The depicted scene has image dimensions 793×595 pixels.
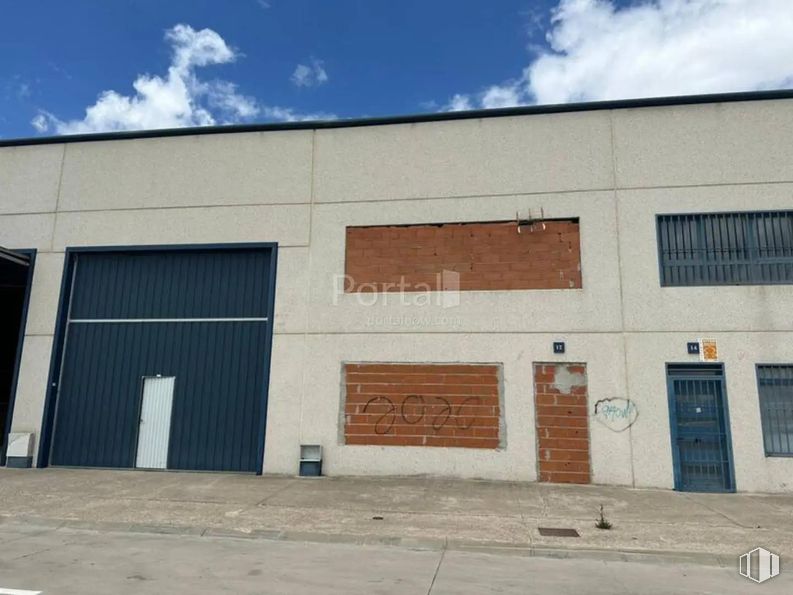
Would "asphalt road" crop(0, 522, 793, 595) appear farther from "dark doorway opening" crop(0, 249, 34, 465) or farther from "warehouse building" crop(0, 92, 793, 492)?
"dark doorway opening" crop(0, 249, 34, 465)

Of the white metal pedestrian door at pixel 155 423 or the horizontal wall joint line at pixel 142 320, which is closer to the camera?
the white metal pedestrian door at pixel 155 423

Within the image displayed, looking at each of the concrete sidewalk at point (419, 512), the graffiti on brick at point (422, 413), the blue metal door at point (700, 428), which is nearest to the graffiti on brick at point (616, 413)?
the blue metal door at point (700, 428)

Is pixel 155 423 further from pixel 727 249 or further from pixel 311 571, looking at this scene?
pixel 727 249

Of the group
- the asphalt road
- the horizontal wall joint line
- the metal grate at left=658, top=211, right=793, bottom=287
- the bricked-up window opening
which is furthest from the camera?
the horizontal wall joint line

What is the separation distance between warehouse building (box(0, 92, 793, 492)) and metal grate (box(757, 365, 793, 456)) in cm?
4

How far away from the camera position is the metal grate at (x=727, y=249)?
36.8ft

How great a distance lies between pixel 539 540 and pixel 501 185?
7766 millimetres

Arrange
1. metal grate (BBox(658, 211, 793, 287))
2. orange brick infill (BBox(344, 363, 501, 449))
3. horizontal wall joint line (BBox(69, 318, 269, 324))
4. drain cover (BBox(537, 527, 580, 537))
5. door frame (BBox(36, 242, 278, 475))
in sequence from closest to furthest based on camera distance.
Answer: drain cover (BBox(537, 527, 580, 537)) < metal grate (BBox(658, 211, 793, 287)) < orange brick infill (BBox(344, 363, 501, 449)) < door frame (BBox(36, 242, 278, 475)) < horizontal wall joint line (BBox(69, 318, 269, 324))

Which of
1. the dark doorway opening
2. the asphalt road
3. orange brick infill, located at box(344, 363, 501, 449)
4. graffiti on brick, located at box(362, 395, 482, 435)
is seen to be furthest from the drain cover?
the dark doorway opening

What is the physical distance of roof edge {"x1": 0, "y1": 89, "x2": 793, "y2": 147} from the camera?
1188cm

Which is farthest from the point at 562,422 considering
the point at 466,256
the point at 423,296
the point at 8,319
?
the point at 8,319

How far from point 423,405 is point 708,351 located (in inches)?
230

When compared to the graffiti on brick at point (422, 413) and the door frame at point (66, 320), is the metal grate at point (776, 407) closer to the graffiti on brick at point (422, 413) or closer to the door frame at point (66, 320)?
the graffiti on brick at point (422, 413)

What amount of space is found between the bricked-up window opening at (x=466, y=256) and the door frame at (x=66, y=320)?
189 cm
